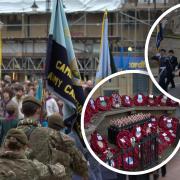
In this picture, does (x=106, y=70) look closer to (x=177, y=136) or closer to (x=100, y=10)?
(x=177, y=136)

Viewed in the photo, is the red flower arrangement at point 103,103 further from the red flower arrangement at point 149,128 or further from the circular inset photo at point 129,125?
the red flower arrangement at point 149,128

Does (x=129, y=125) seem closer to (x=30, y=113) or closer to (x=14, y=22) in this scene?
(x=30, y=113)

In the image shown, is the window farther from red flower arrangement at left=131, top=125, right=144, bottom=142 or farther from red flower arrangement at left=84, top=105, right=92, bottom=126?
red flower arrangement at left=131, top=125, right=144, bottom=142

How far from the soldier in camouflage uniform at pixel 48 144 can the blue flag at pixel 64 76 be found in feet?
3.58

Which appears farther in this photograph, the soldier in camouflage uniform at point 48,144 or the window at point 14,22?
the window at point 14,22

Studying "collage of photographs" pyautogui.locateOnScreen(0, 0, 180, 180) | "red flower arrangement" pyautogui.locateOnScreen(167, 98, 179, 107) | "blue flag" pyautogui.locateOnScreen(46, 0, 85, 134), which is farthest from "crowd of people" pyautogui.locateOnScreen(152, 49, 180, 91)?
"blue flag" pyautogui.locateOnScreen(46, 0, 85, 134)

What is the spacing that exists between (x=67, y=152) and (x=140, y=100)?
80cm

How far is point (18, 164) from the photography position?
449cm

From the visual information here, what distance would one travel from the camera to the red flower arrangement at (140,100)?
5730mm

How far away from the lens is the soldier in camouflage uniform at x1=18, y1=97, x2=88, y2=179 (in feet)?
18.9

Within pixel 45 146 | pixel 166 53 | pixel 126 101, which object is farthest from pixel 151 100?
pixel 45 146

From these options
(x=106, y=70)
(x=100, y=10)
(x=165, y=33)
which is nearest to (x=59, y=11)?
(x=165, y=33)

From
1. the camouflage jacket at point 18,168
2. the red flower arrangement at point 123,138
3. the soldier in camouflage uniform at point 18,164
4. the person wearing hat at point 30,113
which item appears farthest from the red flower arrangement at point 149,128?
the camouflage jacket at point 18,168

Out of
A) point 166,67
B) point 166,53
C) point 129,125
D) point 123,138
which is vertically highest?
point 166,53
